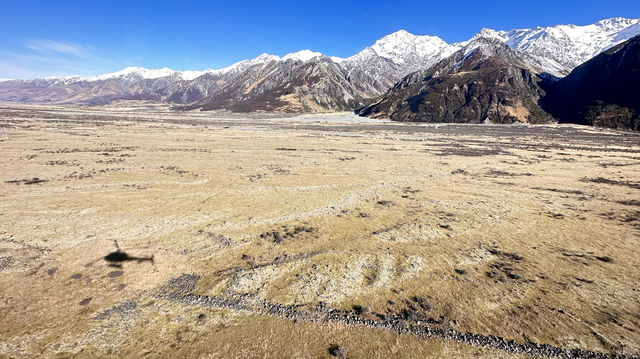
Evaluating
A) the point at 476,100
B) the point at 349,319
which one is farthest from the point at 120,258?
the point at 476,100

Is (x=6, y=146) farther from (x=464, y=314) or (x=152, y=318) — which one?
(x=464, y=314)

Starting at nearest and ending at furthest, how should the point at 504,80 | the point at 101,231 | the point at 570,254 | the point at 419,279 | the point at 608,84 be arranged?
the point at 419,279
the point at 570,254
the point at 101,231
the point at 608,84
the point at 504,80

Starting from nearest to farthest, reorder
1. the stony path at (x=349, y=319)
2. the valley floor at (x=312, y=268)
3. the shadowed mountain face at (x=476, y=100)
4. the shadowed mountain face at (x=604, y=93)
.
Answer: the stony path at (x=349, y=319), the valley floor at (x=312, y=268), the shadowed mountain face at (x=604, y=93), the shadowed mountain face at (x=476, y=100)

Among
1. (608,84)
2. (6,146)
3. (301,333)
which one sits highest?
(608,84)

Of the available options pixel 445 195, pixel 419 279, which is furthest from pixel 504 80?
pixel 419 279

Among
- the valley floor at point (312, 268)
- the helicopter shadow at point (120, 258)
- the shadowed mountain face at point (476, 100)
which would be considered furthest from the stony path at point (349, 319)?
the shadowed mountain face at point (476, 100)

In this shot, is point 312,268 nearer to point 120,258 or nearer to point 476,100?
point 120,258

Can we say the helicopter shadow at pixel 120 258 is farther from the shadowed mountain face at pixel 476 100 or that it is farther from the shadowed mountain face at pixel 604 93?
the shadowed mountain face at pixel 604 93
